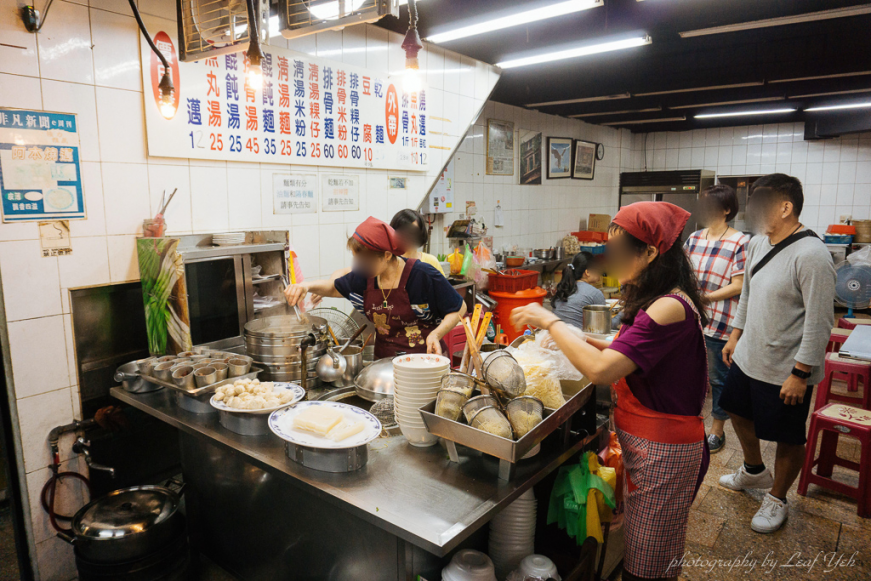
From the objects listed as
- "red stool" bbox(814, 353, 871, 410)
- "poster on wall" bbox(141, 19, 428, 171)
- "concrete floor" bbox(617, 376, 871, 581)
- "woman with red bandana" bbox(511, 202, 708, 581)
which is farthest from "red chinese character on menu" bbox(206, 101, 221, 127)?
"red stool" bbox(814, 353, 871, 410)

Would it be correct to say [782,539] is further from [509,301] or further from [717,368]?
[509,301]

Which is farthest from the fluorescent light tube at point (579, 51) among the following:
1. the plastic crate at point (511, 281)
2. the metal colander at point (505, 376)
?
the metal colander at point (505, 376)

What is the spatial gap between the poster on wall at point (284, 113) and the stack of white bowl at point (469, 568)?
262 cm

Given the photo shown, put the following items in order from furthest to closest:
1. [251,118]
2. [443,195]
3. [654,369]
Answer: [443,195], [251,118], [654,369]

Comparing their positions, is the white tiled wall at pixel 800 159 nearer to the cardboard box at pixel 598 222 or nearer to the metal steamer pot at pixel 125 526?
the cardboard box at pixel 598 222

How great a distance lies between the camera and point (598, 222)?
872cm

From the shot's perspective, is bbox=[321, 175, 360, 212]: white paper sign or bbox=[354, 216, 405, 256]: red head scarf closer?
bbox=[354, 216, 405, 256]: red head scarf

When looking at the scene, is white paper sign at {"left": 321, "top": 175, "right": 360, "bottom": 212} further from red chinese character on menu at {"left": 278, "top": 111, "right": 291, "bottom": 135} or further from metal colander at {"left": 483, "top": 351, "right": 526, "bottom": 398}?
metal colander at {"left": 483, "top": 351, "right": 526, "bottom": 398}

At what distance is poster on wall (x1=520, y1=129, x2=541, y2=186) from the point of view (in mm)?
7109

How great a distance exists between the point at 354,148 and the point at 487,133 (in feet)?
9.32

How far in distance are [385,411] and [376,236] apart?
0.88 meters

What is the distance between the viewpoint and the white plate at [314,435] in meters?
1.75

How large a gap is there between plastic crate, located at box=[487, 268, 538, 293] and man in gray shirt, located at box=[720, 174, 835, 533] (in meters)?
2.86

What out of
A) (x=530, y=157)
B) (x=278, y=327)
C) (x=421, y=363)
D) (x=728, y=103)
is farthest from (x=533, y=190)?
(x=421, y=363)
